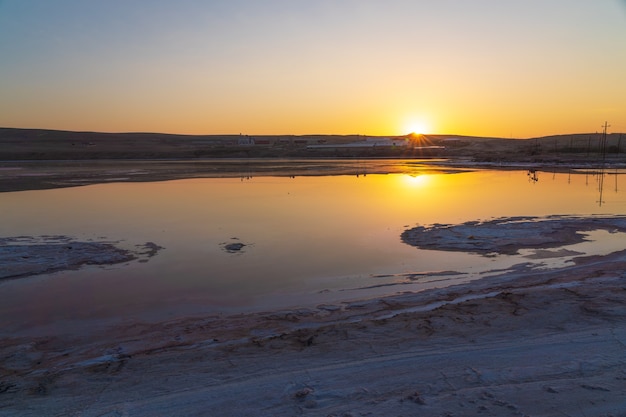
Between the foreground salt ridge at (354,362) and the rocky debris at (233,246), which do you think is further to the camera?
the rocky debris at (233,246)

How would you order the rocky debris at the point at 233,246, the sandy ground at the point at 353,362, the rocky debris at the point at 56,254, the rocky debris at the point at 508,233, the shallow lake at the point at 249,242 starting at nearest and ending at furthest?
the sandy ground at the point at 353,362
the shallow lake at the point at 249,242
the rocky debris at the point at 56,254
the rocky debris at the point at 233,246
the rocky debris at the point at 508,233

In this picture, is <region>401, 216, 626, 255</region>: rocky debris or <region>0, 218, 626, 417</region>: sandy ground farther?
<region>401, 216, 626, 255</region>: rocky debris

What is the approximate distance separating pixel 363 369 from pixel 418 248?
7326 millimetres

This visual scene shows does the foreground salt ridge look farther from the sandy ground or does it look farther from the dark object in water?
the dark object in water

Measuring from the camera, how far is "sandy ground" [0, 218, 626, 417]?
4.36 m

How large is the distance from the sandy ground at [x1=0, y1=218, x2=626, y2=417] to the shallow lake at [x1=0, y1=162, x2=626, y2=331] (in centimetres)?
106

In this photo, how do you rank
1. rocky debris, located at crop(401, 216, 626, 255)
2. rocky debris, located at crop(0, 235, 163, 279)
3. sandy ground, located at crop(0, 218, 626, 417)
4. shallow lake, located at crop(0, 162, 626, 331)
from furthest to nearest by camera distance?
rocky debris, located at crop(401, 216, 626, 255)
rocky debris, located at crop(0, 235, 163, 279)
shallow lake, located at crop(0, 162, 626, 331)
sandy ground, located at crop(0, 218, 626, 417)

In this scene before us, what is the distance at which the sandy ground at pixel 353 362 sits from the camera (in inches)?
171

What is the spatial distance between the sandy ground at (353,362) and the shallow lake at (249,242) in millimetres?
1060

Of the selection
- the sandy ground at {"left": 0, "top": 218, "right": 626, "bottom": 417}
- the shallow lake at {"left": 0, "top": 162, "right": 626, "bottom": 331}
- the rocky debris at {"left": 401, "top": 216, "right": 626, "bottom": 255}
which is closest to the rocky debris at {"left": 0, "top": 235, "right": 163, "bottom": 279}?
Result: the shallow lake at {"left": 0, "top": 162, "right": 626, "bottom": 331}

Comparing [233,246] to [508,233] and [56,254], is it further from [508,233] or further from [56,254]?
[508,233]

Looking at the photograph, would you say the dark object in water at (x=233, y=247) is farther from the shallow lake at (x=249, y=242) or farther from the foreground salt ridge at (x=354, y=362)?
the foreground salt ridge at (x=354, y=362)

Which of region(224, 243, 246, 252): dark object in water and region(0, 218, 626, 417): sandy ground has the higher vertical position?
region(0, 218, 626, 417): sandy ground

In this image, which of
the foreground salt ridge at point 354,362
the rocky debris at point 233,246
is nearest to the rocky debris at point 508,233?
the rocky debris at point 233,246
